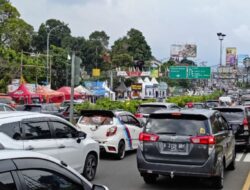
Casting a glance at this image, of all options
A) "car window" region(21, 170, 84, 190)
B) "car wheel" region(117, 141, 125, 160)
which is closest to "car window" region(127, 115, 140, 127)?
"car wheel" region(117, 141, 125, 160)

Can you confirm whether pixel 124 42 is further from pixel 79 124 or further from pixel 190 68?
pixel 79 124

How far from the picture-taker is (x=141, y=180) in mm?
10875

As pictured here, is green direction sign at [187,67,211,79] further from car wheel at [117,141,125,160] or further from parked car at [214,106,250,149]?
car wheel at [117,141,125,160]

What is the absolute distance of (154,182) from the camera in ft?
34.2

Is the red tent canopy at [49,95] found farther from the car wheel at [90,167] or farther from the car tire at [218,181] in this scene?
the car tire at [218,181]

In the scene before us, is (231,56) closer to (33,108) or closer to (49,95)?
(49,95)

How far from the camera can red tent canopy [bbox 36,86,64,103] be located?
170 ft

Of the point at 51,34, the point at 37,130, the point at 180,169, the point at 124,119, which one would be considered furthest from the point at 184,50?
the point at 37,130

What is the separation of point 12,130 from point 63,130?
146 centimetres

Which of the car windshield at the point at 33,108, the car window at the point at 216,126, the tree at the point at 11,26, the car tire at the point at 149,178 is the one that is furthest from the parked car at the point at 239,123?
the tree at the point at 11,26

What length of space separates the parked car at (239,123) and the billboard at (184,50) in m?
109

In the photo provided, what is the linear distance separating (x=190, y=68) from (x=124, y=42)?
185 ft

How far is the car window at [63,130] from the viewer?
9477mm

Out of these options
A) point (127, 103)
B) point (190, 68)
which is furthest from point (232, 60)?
point (127, 103)
